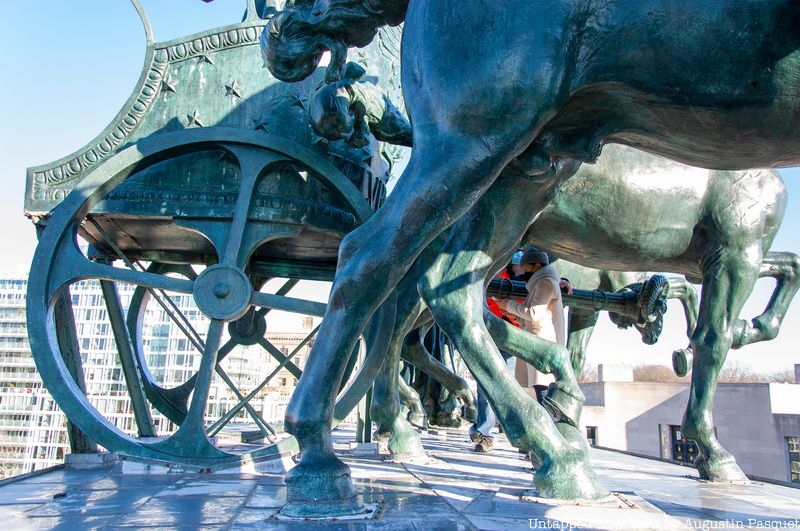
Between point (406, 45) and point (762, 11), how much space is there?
99 cm

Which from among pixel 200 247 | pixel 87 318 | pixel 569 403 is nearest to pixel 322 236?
pixel 200 247

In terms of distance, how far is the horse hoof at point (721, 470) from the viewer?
3031 mm

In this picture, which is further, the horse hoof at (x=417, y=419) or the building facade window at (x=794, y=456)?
the building facade window at (x=794, y=456)

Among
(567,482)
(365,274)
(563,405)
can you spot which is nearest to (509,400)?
(567,482)

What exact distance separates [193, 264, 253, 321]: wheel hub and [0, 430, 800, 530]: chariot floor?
83 cm

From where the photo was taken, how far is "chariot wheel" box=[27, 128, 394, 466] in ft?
10.5

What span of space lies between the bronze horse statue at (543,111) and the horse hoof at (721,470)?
1271 mm

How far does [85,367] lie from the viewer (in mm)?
61656

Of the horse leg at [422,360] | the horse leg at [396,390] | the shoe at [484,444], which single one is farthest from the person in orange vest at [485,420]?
the horse leg at [396,390]

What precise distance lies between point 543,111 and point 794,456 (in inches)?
677

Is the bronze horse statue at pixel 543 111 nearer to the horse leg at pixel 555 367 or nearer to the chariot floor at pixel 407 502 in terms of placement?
the chariot floor at pixel 407 502

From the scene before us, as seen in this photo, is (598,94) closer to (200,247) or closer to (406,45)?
(406,45)

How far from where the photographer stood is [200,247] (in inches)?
178

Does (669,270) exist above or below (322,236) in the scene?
below
